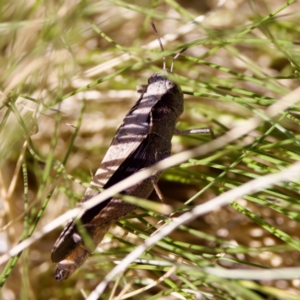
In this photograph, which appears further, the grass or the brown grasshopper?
the brown grasshopper

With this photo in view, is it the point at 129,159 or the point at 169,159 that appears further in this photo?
the point at 129,159

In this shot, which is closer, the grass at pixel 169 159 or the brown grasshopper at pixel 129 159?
the grass at pixel 169 159

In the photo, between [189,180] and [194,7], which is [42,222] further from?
[194,7]

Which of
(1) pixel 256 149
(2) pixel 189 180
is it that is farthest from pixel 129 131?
(1) pixel 256 149
